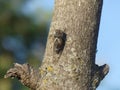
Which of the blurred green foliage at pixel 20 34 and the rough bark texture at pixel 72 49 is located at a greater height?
the blurred green foliage at pixel 20 34

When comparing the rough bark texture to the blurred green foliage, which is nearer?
the rough bark texture

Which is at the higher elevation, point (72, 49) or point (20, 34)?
point (20, 34)

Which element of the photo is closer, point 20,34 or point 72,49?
point 72,49

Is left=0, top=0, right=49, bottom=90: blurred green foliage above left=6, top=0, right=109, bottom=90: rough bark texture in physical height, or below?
above

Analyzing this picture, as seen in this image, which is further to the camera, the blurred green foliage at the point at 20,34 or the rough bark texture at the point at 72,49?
the blurred green foliage at the point at 20,34
